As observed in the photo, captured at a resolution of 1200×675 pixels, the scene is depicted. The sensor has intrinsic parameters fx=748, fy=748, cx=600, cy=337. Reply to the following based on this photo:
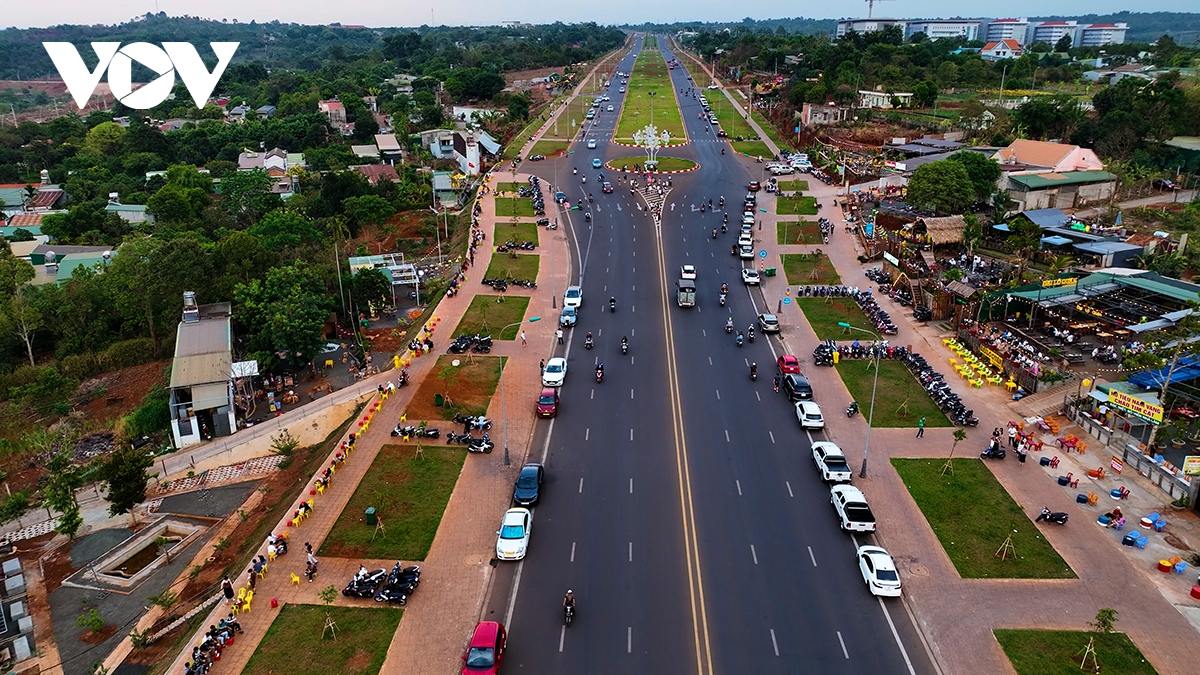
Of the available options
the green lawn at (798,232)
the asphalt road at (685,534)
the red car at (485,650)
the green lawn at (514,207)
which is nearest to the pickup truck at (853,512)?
the asphalt road at (685,534)

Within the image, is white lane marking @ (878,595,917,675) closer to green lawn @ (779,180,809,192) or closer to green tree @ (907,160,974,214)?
green tree @ (907,160,974,214)

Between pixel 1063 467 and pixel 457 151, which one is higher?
pixel 457 151

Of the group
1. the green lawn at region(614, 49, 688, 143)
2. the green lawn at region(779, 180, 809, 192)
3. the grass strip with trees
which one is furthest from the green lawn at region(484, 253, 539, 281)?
the green lawn at region(614, 49, 688, 143)

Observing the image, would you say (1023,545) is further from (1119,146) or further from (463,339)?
(1119,146)

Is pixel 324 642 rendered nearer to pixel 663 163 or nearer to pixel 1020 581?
pixel 1020 581

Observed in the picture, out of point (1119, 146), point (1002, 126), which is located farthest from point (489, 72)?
point (1119, 146)

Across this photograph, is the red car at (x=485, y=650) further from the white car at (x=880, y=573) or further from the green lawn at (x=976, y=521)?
the green lawn at (x=976, y=521)

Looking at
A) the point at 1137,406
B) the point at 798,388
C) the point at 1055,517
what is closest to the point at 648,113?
the point at 798,388
